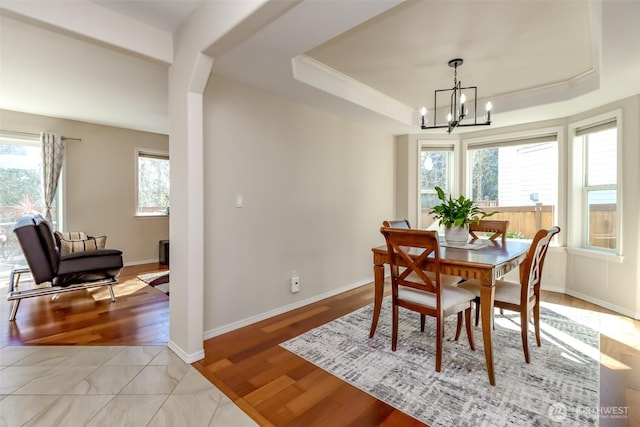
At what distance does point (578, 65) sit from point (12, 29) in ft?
15.3

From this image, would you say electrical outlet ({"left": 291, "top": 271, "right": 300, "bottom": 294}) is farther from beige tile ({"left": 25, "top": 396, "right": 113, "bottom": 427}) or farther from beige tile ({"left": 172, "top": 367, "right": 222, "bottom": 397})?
beige tile ({"left": 25, "top": 396, "right": 113, "bottom": 427})

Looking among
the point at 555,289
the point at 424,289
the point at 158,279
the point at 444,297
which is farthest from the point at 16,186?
the point at 555,289

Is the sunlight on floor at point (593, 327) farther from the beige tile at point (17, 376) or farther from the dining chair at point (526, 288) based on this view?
the beige tile at point (17, 376)

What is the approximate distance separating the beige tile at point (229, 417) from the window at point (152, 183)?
15.5ft

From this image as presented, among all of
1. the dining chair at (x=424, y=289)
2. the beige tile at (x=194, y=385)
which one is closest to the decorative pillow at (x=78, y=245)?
the beige tile at (x=194, y=385)

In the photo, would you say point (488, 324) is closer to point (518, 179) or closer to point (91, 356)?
point (91, 356)

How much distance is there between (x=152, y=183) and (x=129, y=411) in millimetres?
4767

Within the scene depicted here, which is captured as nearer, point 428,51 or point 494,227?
point 428,51

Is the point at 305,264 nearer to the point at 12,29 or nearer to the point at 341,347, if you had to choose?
the point at 341,347

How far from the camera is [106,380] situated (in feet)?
6.39

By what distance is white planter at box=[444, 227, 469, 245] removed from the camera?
2639mm

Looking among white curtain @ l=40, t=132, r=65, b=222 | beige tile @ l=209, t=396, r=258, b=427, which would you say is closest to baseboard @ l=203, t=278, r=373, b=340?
beige tile @ l=209, t=396, r=258, b=427

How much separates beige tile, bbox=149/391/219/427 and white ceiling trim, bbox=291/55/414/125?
242cm

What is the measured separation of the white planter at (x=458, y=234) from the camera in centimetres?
264
